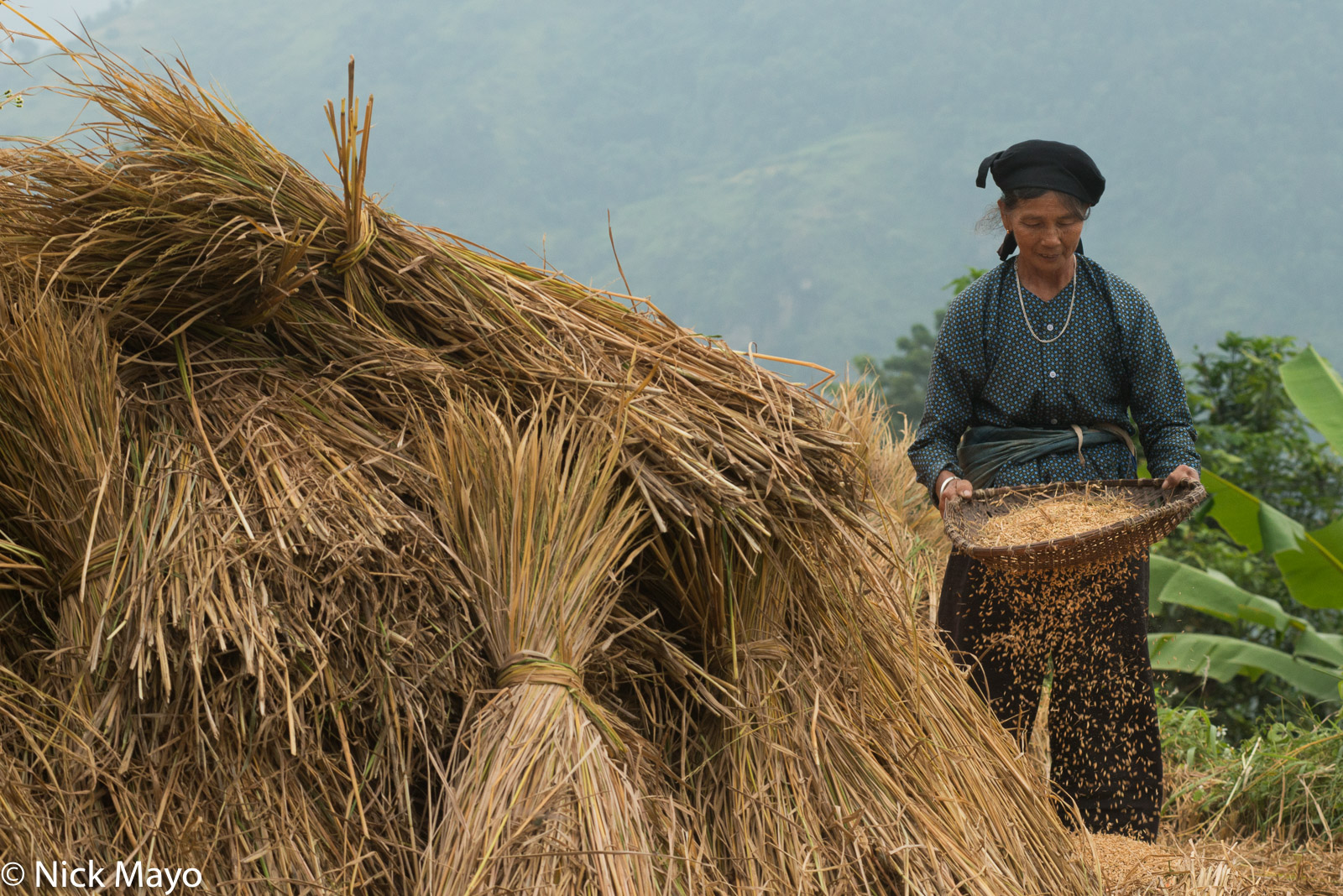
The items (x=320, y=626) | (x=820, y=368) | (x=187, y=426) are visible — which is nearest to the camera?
(x=320, y=626)

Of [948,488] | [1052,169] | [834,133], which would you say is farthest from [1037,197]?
[834,133]

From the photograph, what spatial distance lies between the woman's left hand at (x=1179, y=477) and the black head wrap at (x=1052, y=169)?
2.00 ft

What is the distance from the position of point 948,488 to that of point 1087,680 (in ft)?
1.88

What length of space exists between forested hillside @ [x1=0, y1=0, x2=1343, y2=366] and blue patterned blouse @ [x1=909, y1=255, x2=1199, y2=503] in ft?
335

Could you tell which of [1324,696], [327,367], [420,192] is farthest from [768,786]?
[420,192]

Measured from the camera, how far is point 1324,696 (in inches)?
207

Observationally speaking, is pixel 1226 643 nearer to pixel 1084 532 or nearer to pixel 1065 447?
pixel 1065 447

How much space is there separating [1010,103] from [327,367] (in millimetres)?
151105

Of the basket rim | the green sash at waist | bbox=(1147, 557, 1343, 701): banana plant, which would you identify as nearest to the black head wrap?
the green sash at waist

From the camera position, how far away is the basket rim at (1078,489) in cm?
209

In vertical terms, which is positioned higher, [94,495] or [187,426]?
[187,426]

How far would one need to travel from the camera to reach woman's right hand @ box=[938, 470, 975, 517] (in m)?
2.40

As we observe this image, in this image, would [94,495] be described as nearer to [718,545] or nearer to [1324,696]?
[718,545]

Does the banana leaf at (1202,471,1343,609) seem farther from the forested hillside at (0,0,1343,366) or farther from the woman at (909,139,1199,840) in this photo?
the forested hillside at (0,0,1343,366)
